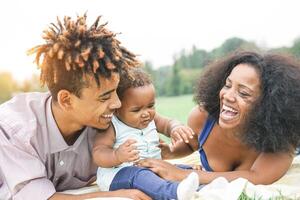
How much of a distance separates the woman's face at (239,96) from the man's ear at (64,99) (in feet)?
2.47

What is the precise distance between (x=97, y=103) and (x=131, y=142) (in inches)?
10.2

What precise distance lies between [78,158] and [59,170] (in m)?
0.11

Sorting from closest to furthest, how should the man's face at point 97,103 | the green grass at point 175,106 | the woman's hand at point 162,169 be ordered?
the man's face at point 97,103, the woman's hand at point 162,169, the green grass at point 175,106

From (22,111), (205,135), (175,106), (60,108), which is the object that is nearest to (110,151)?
(60,108)

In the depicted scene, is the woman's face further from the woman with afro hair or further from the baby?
the baby

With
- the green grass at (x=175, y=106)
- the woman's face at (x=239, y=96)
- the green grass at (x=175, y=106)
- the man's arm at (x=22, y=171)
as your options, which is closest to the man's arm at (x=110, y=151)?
the man's arm at (x=22, y=171)

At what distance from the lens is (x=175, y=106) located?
8.15 metres

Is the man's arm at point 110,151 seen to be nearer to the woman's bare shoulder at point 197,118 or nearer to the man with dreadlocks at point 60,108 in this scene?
the man with dreadlocks at point 60,108

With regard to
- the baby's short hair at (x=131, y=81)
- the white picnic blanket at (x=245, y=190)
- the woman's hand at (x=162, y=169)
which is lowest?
the white picnic blanket at (x=245, y=190)

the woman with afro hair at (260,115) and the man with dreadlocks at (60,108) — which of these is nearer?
the man with dreadlocks at (60,108)

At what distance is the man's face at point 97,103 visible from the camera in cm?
246

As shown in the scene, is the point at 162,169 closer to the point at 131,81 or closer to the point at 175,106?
the point at 131,81

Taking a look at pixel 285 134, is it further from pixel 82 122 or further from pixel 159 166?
pixel 82 122

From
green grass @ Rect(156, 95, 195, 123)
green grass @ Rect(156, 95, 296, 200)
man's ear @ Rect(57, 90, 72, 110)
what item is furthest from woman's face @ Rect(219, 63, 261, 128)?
green grass @ Rect(156, 95, 195, 123)
